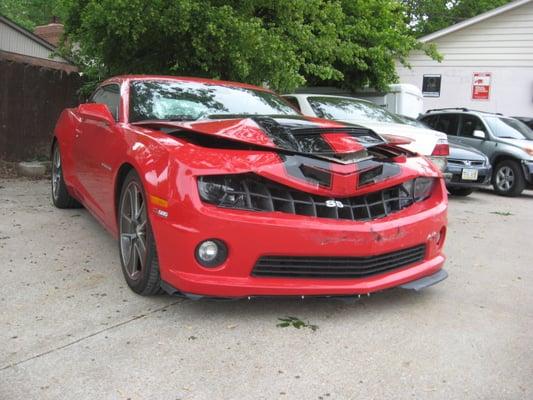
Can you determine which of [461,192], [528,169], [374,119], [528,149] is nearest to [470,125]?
[528,149]

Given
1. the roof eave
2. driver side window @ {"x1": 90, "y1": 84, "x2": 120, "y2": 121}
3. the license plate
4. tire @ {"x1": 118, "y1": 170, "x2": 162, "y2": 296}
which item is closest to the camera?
tire @ {"x1": 118, "y1": 170, "x2": 162, "y2": 296}

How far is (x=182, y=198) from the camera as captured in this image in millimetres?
3082

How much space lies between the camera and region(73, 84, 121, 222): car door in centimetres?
413

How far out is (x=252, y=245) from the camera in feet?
10.1

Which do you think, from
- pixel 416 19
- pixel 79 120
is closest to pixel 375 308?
pixel 79 120

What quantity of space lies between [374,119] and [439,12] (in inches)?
1108

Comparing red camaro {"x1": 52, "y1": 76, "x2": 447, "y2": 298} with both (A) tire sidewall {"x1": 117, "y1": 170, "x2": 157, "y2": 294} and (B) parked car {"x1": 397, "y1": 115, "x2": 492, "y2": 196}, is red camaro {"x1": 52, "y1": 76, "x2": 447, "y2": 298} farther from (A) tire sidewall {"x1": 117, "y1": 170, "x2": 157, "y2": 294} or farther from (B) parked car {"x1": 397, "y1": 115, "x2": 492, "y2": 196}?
(B) parked car {"x1": 397, "y1": 115, "x2": 492, "y2": 196}

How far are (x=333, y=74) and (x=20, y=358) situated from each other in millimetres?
9219

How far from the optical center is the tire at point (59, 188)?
6.14 meters

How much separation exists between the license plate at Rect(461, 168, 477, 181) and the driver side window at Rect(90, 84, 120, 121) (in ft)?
18.5

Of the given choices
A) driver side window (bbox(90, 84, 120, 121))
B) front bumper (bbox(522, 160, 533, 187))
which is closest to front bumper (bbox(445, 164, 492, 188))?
front bumper (bbox(522, 160, 533, 187))

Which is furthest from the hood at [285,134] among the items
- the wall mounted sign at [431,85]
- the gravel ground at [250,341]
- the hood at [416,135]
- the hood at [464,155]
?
the wall mounted sign at [431,85]

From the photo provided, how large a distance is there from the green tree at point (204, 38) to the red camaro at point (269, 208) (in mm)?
3720

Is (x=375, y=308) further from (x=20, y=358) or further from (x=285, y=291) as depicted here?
(x=20, y=358)
